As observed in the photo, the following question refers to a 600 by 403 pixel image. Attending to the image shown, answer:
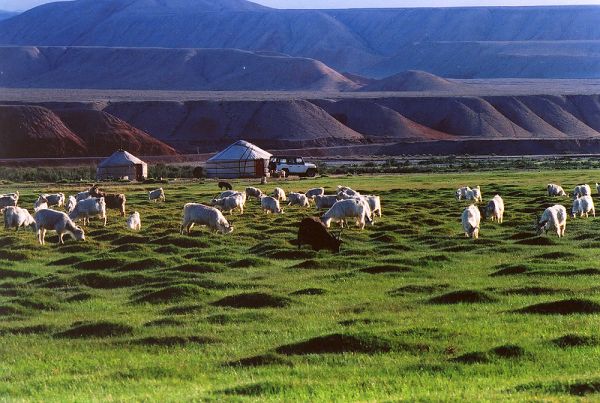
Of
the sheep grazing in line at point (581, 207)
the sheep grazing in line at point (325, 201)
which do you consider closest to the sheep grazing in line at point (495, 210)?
the sheep grazing in line at point (581, 207)

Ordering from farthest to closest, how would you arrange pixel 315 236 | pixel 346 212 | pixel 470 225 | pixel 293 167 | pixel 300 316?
pixel 293 167 < pixel 346 212 < pixel 470 225 < pixel 315 236 < pixel 300 316

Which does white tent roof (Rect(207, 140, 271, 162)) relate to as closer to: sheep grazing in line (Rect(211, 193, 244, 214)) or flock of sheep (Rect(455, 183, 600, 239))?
flock of sheep (Rect(455, 183, 600, 239))

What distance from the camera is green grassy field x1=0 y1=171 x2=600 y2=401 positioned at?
12.7 metres

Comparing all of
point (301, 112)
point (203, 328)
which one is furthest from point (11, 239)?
point (301, 112)

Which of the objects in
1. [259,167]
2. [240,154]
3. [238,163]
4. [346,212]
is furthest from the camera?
[240,154]

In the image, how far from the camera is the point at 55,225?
3100 cm

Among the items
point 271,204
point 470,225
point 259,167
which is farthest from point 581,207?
point 259,167

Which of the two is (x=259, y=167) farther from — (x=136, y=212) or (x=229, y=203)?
Result: (x=136, y=212)

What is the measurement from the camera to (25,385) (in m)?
13.0

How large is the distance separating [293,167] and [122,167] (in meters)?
13.9

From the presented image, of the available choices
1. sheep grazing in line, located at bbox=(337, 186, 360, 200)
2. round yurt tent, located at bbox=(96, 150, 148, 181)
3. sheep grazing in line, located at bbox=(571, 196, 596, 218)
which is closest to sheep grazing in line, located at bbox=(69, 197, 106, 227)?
sheep grazing in line, located at bbox=(337, 186, 360, 200)

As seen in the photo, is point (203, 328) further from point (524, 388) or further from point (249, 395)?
point (524, 388)

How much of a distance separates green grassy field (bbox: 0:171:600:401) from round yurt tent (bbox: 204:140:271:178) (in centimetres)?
5545

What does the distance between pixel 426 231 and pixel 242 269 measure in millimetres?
10037
